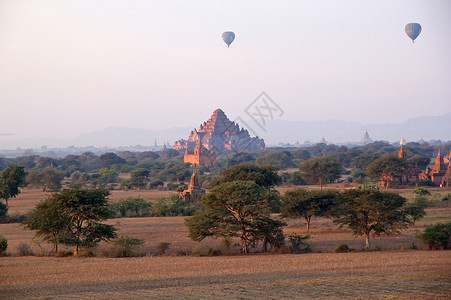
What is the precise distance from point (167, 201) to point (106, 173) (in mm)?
31990

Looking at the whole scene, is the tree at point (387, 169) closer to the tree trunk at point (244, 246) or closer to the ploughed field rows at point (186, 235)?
the ploughed field rows at point (186, 235)

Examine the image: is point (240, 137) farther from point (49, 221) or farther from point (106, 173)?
point (49, 221)

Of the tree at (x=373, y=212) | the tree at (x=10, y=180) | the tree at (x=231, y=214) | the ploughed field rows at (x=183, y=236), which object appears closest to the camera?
the tree at (x=231, y=214)

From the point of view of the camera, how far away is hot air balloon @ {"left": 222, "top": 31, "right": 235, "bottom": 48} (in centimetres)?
8144

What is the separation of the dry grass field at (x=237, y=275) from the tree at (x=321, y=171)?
3129 cm

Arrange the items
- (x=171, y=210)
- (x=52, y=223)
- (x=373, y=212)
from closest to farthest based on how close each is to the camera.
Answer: (x=52, y=223), (x=373, y=212), (x=171, y=210)

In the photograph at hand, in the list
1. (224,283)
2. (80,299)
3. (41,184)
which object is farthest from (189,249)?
(41,184)

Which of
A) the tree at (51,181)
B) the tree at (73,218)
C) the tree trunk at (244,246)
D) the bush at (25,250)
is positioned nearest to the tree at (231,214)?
the tree trunk at (244,246)

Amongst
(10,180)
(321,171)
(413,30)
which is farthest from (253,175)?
(413,30)

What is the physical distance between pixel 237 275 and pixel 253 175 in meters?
15.5

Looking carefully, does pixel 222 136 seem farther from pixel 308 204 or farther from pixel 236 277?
pixel 236 277

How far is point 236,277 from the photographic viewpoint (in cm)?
1544

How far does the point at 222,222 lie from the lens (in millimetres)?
20234

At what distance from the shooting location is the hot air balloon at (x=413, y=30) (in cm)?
6888
